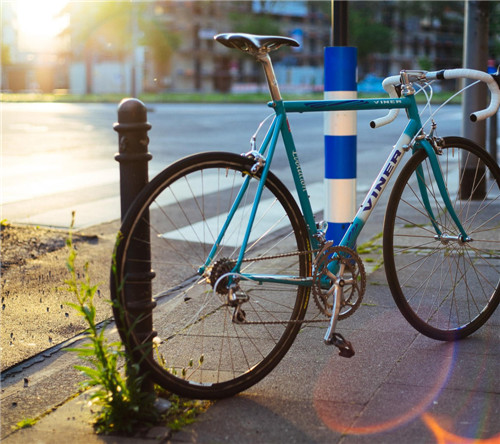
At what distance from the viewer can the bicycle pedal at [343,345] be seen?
3.31 m

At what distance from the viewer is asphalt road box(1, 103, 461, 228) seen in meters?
7.91

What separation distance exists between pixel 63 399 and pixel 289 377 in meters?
0.91

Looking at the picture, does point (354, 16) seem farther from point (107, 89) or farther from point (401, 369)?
point (401, 369)

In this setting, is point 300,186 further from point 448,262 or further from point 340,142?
point 340,142

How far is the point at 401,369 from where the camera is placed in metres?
3.45

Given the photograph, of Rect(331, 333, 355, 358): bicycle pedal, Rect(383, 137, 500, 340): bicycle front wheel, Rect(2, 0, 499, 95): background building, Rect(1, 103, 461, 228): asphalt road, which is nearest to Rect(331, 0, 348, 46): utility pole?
Rect(383, 137, 500, 340): bicycle front wheel

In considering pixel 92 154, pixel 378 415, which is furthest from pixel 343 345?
pixel 92 154

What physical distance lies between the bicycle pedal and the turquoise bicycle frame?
24 cm

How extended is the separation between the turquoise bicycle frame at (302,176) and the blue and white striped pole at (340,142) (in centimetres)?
90

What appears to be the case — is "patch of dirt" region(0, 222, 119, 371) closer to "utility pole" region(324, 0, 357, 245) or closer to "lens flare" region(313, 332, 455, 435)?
"lens flare" region(313, 332, 455, 435)

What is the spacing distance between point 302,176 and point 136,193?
764 mm

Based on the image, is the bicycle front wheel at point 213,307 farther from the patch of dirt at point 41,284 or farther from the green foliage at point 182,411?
the patch of dirt at point 41,284

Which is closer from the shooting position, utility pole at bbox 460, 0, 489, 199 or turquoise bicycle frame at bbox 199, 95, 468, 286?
turquoise bicycle frame at bbox 199, 95, 468, 286

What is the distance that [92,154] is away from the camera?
12789 millimetres
